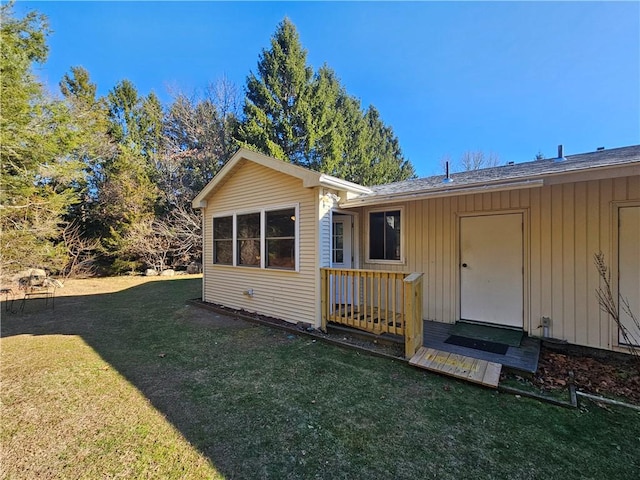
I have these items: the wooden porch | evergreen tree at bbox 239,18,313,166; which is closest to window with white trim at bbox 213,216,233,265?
the wooden porch

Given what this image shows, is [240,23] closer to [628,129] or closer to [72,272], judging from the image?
[72,272]

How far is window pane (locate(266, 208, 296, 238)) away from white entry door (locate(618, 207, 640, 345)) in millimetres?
5177

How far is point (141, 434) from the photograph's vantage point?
2516 millimetres

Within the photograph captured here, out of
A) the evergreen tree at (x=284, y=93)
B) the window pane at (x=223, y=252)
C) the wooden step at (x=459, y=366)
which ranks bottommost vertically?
the wooden step at (x=459, y=366)

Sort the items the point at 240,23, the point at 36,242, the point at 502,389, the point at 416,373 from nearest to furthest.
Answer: the point at 502,389, the point at 416,373, the point at 240,23, the point at 36,242

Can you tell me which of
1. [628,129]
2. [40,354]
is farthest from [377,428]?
[628,129]

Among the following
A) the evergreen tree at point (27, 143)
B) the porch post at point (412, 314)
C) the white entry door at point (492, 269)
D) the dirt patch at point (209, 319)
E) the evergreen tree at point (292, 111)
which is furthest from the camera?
the evergreen tree at point (292, 111)

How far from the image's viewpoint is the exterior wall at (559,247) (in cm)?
402

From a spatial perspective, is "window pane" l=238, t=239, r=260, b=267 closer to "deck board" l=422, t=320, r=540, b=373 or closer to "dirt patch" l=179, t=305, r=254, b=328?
"dirt patch" l=179, t=305, r=254, b=328

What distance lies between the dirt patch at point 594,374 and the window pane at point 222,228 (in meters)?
6.69

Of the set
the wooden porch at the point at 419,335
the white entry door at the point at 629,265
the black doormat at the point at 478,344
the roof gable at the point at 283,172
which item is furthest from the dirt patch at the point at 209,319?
the white entry door at the point at 629,265

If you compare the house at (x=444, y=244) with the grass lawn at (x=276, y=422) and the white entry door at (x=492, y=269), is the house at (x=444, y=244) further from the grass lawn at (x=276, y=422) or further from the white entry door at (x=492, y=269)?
the grass lawn at (x=276, y=422)

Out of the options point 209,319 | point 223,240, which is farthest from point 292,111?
point 209,319

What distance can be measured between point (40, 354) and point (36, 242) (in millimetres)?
8884
